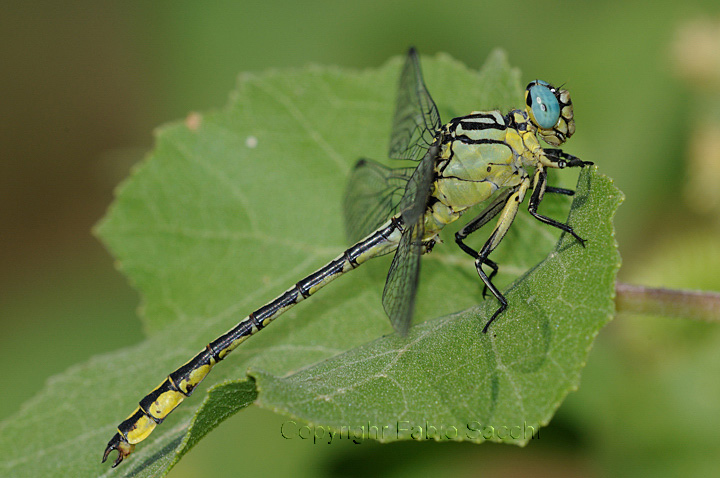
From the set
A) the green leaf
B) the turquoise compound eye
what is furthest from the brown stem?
the turquoise compound eye

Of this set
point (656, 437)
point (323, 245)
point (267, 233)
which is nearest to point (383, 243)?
point (323, 245)

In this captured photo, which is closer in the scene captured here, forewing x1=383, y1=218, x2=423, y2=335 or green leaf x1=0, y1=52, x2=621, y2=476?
green leaf x1=0, y1=52, x2=621, y2=476

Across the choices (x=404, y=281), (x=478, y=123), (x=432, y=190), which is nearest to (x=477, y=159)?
(x=478, y=123)

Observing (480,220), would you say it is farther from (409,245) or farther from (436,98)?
(436,98)

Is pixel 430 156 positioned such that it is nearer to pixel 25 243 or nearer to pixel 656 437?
pixel 656 437

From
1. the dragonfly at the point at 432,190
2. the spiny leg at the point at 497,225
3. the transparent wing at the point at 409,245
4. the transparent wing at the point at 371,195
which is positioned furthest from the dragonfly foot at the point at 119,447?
the spiny leg at the point at 497,225

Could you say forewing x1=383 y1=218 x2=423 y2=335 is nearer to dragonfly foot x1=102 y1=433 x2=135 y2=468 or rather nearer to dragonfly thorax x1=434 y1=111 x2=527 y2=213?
dragonfly thorax x1=434 y1=111 x2=527 y2=213
